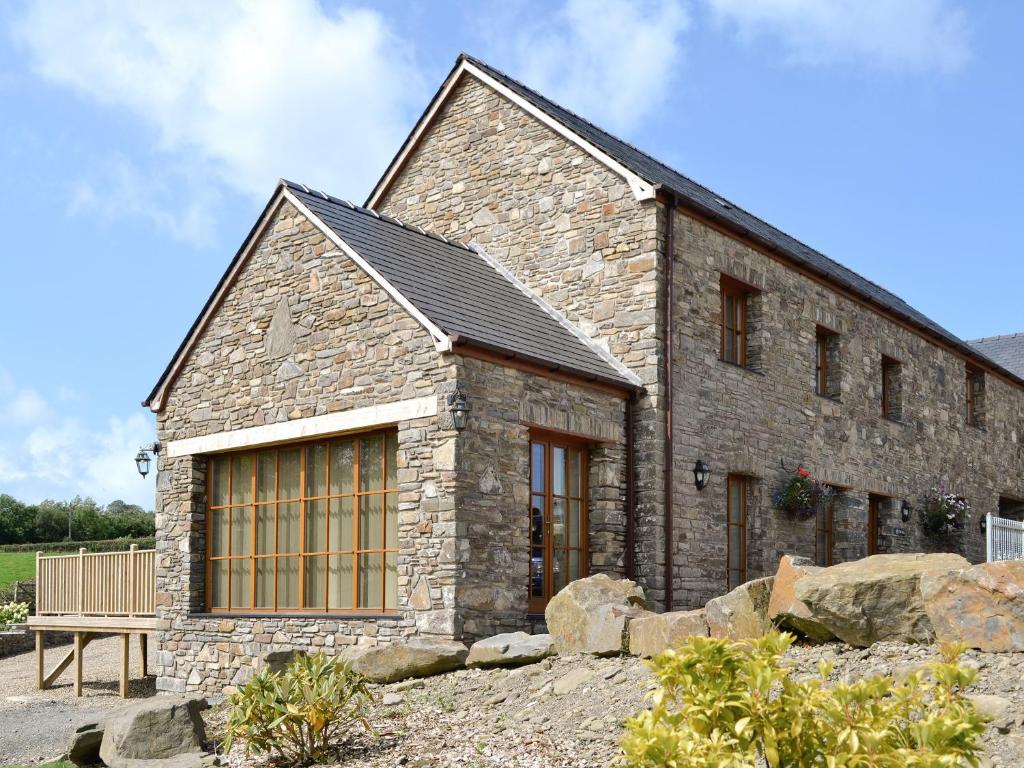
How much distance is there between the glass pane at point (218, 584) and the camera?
1394cm

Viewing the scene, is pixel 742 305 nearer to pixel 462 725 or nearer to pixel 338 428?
pixel 338 428

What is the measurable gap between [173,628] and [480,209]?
6.74 metres

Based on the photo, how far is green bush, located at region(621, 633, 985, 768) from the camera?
4.50 meters

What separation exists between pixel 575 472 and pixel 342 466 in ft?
8.46

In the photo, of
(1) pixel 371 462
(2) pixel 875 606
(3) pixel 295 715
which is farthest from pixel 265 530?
(2) pixel 875 606

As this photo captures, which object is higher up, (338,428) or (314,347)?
(314,347)

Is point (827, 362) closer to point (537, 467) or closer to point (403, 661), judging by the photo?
point (537, 467)

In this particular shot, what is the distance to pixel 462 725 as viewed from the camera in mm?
8391

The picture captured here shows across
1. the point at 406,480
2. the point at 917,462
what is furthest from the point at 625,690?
the point at 917,462

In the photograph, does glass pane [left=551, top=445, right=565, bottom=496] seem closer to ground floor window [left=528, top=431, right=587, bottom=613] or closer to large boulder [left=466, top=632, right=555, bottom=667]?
ground floor window [left=528, top=431, right=587, bottom=613]

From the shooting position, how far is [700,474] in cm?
1357

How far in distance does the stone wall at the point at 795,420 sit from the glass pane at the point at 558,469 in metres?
1.51

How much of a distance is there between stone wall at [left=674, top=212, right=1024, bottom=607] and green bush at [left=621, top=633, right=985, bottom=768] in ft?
27.2

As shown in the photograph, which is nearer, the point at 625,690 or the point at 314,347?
the point at 625,690
